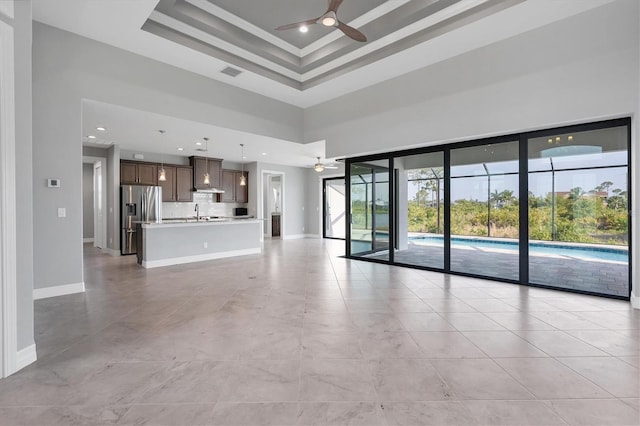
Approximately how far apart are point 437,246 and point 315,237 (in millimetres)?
5036

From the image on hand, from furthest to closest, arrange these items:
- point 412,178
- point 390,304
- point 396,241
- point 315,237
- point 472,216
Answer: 1. point 315,237
2. point 396,241
3. point 412,178
4. point 472,216
5. point 390,304

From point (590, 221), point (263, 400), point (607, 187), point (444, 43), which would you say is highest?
point (444, 43)

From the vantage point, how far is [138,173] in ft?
26.4

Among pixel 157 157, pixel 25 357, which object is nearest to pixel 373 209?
pixel 25 357

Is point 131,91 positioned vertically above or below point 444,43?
below

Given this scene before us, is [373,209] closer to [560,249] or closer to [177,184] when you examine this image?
[560,249]

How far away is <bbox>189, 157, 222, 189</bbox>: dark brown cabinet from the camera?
9086 mm

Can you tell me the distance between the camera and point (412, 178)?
6.19m

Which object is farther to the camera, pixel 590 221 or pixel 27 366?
pixel 590 221

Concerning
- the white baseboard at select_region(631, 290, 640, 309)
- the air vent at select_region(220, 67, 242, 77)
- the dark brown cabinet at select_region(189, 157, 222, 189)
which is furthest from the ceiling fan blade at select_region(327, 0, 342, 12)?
the dark brown cabinet at select_region(189, 157, 222, 189)

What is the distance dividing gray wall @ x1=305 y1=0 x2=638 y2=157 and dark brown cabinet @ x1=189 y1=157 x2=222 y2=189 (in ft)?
16.6

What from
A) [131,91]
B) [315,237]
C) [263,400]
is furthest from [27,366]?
[315,237]

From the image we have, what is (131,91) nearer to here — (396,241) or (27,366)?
(27,366)

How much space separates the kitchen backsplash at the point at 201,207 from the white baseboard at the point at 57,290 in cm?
486
